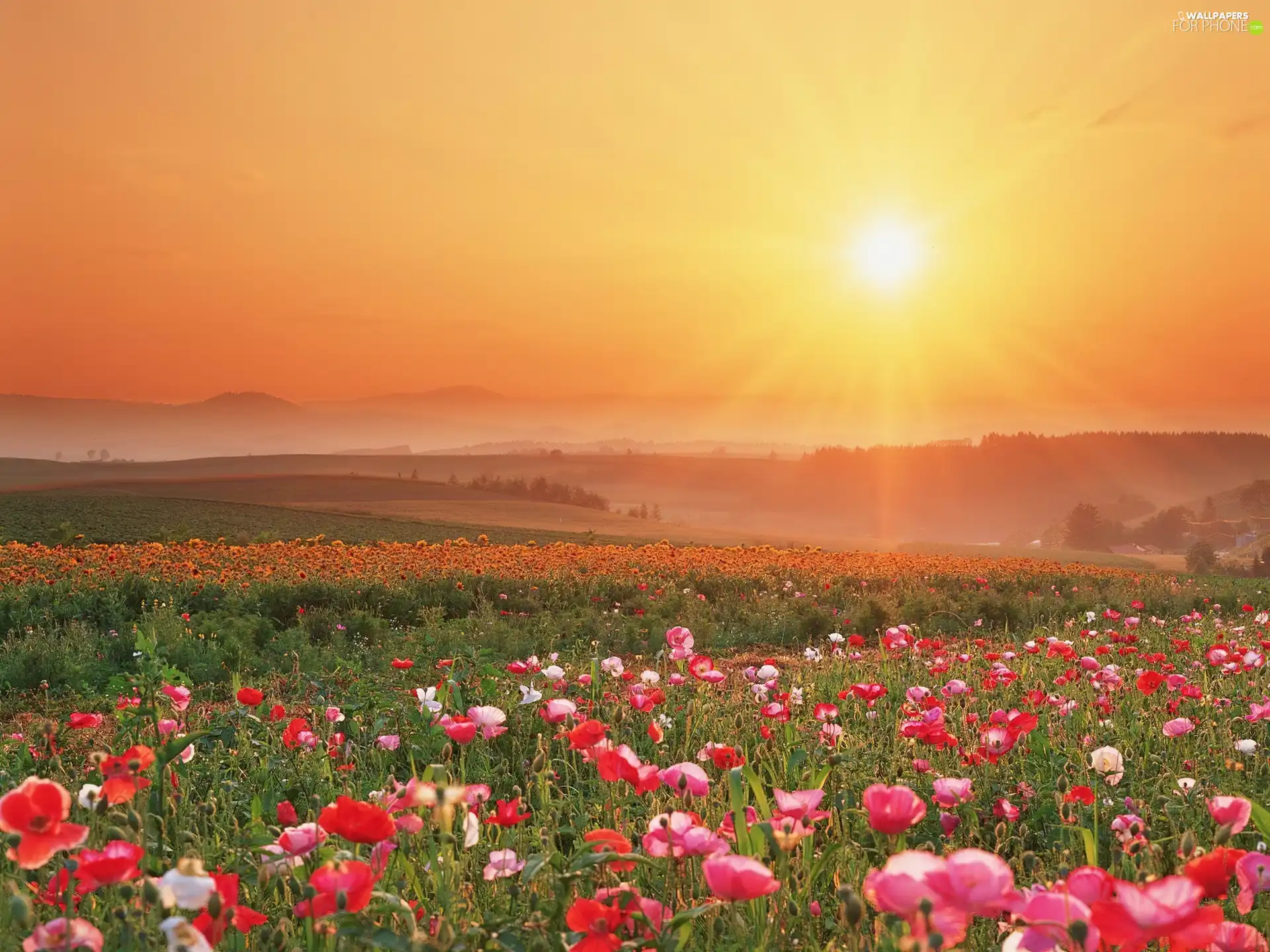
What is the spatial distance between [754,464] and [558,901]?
431ft

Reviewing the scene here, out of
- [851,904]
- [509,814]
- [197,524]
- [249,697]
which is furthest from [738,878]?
[197,524]

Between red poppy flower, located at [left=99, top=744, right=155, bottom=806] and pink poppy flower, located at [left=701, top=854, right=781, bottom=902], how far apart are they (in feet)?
5.49

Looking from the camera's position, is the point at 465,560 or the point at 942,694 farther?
the point at 465,560

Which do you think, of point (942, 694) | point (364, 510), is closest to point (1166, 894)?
point (942, 694)

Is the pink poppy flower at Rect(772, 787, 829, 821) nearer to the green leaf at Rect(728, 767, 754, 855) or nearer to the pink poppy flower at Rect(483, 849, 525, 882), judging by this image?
the green leaf at Rect(728, 767, 754, 855)

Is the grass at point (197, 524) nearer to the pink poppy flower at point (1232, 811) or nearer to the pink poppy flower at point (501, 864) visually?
the pink poppy flower at point (501, 864)

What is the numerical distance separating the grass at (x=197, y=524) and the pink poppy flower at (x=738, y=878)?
23.7 m

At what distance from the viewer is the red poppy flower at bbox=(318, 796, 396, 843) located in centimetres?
194

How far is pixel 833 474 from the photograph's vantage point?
437ft

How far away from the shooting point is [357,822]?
1.95 metres

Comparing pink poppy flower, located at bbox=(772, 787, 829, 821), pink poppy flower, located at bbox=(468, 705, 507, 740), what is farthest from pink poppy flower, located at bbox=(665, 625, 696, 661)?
pink poppy flower, located at bbox=(772, 787, 829, 821)

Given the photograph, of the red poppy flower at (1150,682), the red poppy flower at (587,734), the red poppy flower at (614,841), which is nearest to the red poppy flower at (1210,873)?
the red poppy flower at (614,841)

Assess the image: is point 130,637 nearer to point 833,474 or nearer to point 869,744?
point 869,744

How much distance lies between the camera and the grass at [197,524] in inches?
1116
